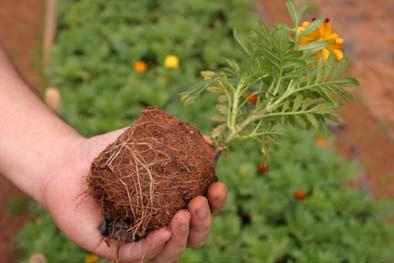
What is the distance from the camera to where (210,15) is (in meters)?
4.32

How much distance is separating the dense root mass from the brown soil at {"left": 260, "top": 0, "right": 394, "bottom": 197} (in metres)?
1.97

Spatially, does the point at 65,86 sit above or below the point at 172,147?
below

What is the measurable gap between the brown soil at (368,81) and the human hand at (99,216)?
193 cm

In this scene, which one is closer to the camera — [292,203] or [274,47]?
[274,47]

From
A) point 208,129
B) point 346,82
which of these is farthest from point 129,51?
point 346,82

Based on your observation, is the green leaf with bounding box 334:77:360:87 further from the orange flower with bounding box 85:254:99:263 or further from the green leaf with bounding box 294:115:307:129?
the orange flower with bounding box 85:254:99:263

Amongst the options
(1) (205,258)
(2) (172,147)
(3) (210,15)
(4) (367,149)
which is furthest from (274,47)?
(3) (210,15)

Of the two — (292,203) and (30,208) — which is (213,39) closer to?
(292,203)

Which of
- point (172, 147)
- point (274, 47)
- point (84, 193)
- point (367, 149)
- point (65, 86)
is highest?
point (274, 47)

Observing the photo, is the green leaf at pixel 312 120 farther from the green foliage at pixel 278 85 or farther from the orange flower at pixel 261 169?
the orange flower at pixel 261 169

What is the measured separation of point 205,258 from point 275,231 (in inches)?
15.8

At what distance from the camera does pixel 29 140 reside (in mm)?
1996

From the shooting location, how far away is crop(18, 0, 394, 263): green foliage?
2695 mm

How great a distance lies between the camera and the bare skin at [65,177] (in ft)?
5.42
